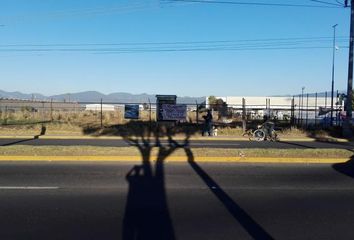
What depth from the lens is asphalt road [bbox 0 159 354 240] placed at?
665 cm

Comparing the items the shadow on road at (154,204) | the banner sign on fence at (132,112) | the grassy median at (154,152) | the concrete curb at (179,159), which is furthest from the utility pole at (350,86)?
the shadow on road at (154,204)

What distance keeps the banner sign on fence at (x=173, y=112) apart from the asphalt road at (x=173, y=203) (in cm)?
1950

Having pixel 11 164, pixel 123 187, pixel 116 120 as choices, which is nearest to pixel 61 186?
pixel 123 187

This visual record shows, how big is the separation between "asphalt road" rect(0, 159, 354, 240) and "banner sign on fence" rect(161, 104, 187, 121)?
19.5 m

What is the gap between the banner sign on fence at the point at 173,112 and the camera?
33.0 m

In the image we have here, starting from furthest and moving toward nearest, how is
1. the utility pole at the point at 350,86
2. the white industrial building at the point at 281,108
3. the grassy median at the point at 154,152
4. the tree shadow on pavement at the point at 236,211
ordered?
the white industrial building at the point at 281,108 < the utility pole at the point at 350,86 < the grassy median at the point at 154,152 < the tree shadow on pavement at the point at 236,211

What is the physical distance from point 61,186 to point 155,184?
1954mm

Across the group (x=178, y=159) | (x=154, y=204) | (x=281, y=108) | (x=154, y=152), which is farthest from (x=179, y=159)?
(x=281, y=108)

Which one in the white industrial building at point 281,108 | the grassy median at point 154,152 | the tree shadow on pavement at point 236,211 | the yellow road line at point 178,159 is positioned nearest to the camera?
the tree shadow on pavement at point 236,211

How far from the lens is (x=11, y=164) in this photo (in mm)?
13914

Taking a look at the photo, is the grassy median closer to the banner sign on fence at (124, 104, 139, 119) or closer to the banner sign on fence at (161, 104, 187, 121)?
the banner sign on fence at (161, 104, 187, 121)

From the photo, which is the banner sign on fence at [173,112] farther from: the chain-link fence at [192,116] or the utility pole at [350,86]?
the utility pole at [350,86]

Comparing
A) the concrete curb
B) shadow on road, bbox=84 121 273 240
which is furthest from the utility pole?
shadow on road, bbox=84 121 273 240

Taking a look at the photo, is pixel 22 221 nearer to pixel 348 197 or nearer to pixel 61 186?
pixel 61 186
